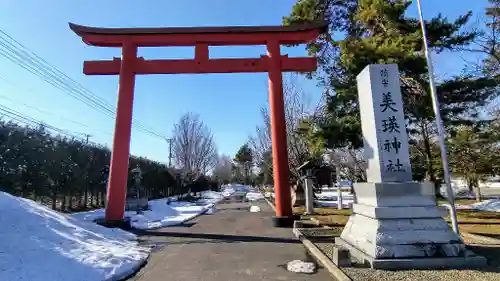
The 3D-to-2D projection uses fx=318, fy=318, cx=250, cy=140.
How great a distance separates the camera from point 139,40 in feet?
43.7

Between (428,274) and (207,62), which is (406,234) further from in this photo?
(207,62)

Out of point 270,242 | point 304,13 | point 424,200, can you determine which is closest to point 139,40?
point 304,13

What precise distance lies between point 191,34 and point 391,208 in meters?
10.4

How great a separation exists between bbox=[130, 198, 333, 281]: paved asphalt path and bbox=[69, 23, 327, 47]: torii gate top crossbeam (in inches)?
Answer: 307

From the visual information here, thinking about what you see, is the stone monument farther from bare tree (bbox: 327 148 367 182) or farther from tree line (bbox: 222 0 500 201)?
bare tree (bbox: 327 148 367 182)

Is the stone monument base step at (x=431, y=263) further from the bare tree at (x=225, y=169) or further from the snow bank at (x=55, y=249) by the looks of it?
the bare tree at (x=225, y=169)

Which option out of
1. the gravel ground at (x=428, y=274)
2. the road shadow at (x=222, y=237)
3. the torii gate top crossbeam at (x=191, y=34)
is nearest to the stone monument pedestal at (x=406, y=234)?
the gravel ground at (x=428, y=274)

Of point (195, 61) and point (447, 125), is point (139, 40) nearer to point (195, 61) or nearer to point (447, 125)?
point (195, 61)

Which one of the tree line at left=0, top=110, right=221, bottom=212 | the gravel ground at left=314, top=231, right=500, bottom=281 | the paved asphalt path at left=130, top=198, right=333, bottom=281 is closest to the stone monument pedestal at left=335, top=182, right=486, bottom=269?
the gravel ground at left=314, top=231, right=500, bottom=281

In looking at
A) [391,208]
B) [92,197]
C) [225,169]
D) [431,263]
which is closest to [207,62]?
[391,208]

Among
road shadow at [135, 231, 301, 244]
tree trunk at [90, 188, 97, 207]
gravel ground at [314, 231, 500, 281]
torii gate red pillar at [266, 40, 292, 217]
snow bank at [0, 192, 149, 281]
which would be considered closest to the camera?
gravel ground at [314, 231, 500, 281]

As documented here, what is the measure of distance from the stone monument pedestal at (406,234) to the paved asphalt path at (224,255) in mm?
1178

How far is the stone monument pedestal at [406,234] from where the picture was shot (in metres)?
6.08

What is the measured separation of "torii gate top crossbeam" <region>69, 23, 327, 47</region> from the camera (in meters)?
13.2
